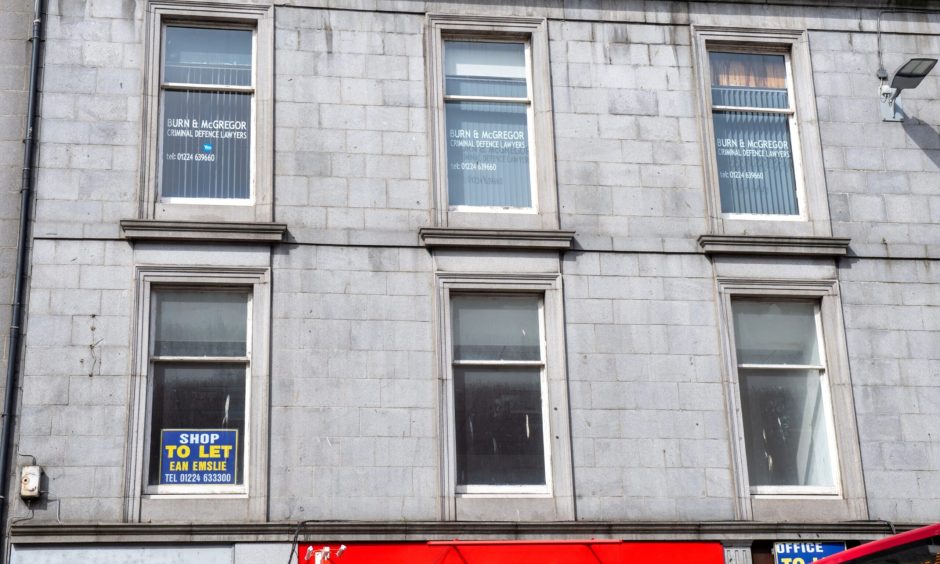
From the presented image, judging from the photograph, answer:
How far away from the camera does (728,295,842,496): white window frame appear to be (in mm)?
15102

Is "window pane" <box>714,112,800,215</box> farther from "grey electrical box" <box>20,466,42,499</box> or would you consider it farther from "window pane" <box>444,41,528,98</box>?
"grey electrical box" <box>20,466,42,499</box>

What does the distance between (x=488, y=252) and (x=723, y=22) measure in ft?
15.3

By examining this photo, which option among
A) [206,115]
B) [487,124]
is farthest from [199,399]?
[487,124]

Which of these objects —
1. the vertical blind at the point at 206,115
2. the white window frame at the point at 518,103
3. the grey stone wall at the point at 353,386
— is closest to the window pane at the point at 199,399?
the grey stone wall at the point at 353,386

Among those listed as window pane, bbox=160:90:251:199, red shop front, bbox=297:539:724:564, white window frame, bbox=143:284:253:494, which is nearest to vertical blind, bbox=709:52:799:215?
red shop front, bbox=297:539:724:564

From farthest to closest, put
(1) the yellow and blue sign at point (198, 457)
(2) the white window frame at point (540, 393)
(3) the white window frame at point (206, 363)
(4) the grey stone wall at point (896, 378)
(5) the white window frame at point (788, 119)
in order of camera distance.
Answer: (5) the white window frame at point (788, 119), (4) the grey stone wall at point (896, 378), (2) the white window frame at point (540, 393), (1) the yellow and blue sign at point (198, 457), (3) the white window frame at point (206, 363)

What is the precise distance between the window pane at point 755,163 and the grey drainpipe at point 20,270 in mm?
8513

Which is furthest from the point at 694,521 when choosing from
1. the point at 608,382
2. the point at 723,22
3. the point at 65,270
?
the point at 65,270

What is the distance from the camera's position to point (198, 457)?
14.3 metres

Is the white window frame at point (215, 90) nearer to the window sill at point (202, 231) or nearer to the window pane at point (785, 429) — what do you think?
the window sill at point (202, 231)

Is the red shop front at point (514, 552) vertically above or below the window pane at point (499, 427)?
below

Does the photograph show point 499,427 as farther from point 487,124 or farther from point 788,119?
point 788,119

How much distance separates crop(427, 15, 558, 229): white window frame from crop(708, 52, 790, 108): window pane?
2380 mm

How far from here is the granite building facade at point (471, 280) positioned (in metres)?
14.2
